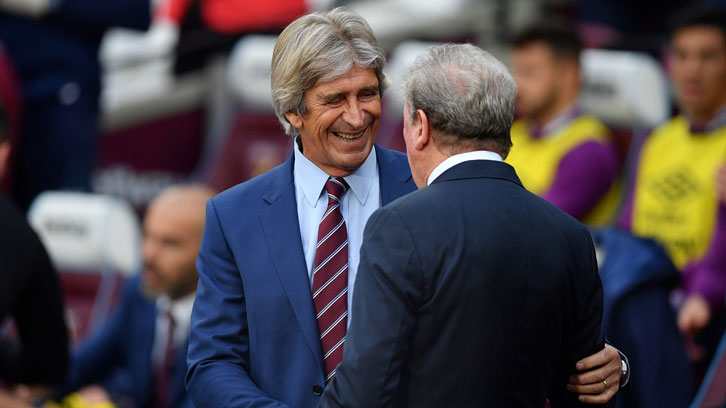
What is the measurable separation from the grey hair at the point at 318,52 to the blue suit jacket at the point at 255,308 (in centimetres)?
21

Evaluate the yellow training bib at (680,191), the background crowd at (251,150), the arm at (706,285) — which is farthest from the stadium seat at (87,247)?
the arm at (706,285)

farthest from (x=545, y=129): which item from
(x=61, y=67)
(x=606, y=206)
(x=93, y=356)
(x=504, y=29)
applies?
(x=61, y=67)

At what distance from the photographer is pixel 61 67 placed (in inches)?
206

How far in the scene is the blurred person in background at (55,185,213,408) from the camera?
152 inches

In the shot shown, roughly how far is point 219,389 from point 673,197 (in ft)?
7.87

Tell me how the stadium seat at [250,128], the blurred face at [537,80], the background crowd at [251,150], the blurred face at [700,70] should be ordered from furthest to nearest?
the stadium seat at [250,128], the blurred face at [537,80], the blurred face at [700,70], the background crowd at [251,150]

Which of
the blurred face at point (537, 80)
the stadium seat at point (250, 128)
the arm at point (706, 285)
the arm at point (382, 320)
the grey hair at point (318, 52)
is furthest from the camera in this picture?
the stadium seat at point (250, 128)

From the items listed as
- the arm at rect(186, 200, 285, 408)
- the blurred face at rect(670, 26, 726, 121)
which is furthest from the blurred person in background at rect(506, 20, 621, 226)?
the arm at rect(186, 200, 285, 408)

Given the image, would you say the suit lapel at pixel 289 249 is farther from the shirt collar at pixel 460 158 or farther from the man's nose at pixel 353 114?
the shirt collar at pixel 460 158

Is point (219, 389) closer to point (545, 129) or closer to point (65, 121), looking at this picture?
point (545, 129)

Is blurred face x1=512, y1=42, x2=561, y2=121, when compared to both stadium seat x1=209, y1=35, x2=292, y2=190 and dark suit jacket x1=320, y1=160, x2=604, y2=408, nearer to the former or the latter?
stadium seat x1=209, y1=35, x2=292, y2=190

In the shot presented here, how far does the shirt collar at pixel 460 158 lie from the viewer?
78.5 inches

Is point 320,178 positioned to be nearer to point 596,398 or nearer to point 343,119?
point 343,119

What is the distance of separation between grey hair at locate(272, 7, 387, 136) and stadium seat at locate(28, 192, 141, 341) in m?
2.80
